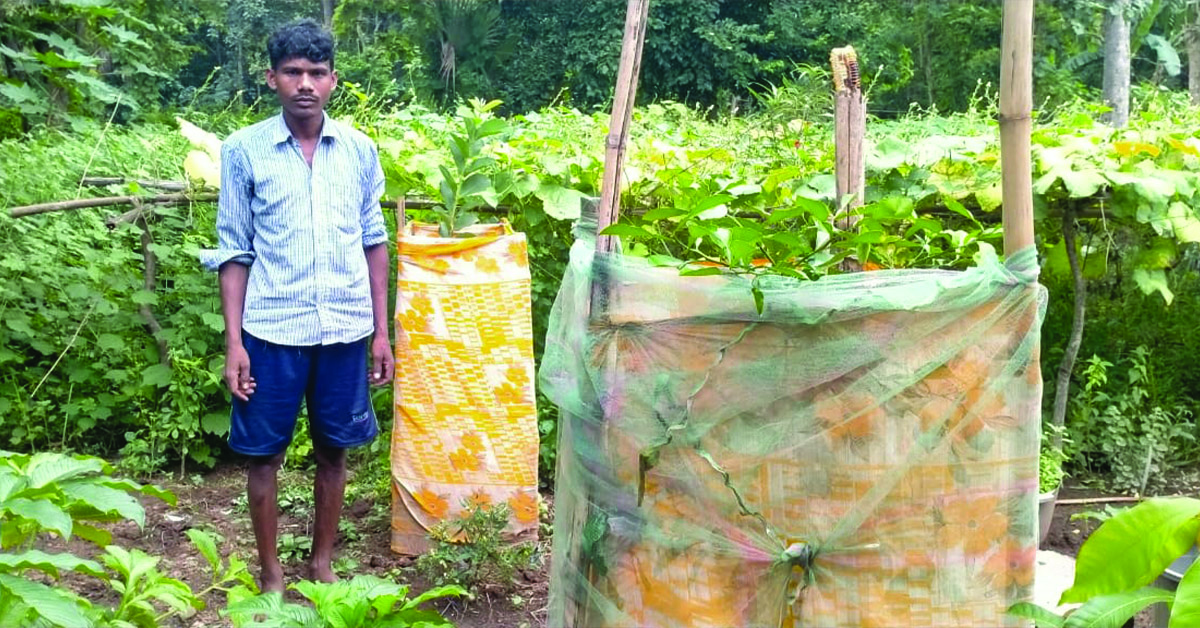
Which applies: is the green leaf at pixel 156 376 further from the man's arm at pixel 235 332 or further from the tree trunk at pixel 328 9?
the tree trunk at pixel 328 9

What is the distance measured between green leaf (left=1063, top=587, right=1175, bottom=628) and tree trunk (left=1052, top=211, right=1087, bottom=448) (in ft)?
8.94

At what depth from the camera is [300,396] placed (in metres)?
3.29

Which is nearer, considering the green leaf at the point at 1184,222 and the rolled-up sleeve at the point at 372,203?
the rolled-up sleeve at the point at 372,203

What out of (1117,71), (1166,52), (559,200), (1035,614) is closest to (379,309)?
(559,200)

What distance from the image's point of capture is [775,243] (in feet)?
5.94

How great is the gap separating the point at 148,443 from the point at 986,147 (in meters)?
3.48

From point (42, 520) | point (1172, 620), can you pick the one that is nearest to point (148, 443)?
point (42, 520)

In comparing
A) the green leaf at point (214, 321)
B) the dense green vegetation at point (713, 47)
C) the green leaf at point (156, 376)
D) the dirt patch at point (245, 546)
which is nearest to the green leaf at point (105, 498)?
the dirt patch at point (245, 546)

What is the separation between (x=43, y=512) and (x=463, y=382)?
1.81m

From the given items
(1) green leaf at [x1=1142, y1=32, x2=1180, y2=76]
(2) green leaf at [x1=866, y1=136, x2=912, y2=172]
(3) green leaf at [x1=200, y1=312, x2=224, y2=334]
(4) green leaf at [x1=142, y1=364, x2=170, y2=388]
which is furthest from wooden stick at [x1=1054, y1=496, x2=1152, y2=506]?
(1) green leaf at [x1=1142, y1=32, x2=1180, y2=76]

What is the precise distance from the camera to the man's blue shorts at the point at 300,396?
10.6ft

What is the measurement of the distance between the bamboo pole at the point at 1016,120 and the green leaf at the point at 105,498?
167cm

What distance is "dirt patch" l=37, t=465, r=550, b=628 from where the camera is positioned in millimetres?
3484

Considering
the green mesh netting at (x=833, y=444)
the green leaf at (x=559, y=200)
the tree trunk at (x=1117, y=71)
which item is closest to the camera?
the green mesh netting at (x=833, y=444)
